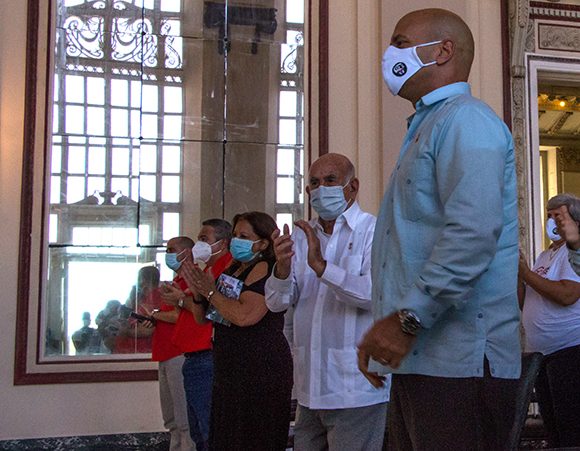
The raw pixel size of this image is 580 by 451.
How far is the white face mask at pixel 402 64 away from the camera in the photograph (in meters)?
2.13

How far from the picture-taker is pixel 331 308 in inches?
129

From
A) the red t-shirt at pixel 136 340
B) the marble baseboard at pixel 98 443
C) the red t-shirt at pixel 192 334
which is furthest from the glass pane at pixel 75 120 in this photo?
the marble baseboard at pixel 98 443

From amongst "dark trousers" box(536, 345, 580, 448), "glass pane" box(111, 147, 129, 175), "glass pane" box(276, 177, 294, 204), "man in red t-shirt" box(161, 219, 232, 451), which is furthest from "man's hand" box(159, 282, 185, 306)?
"dark trousers" box(536, 345, 580, 448)

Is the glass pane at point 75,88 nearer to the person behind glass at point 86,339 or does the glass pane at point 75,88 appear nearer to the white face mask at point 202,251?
the person behind glass at point 86,339

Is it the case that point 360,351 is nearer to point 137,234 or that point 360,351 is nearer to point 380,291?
point 380,291

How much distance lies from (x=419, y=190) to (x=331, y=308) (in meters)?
1.33

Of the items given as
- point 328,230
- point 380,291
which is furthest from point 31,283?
point 380,291

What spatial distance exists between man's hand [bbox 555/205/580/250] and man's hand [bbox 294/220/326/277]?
1.68 meters

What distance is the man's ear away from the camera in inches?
83.4

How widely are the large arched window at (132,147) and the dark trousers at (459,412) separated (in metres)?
4.11

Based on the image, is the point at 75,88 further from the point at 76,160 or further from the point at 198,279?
the point at 198,279

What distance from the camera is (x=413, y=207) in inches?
79.9

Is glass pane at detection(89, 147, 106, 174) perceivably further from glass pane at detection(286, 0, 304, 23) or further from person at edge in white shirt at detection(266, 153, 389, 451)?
person at edge in white shirt at detection(266, 153, 389, 451)

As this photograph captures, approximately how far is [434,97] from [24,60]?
440cm
